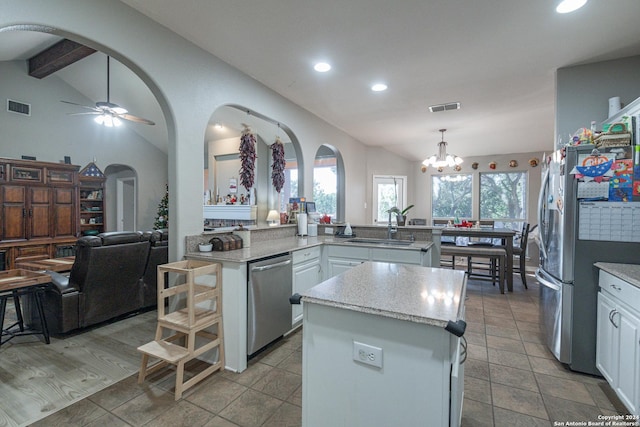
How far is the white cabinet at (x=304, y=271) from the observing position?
294 cm

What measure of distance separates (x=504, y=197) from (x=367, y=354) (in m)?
7.01

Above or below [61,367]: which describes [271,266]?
above

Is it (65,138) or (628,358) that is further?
(65,138)

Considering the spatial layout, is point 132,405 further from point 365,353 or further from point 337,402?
point 365,353

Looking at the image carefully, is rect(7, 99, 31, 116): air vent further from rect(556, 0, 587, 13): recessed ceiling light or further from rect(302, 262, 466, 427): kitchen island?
rect(556, 0, 587, 13): recessed ceiling light

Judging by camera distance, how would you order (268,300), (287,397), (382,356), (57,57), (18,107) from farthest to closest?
1. (18,107)
2. (57,57)
3. (268,300)
4. (287,397)
5. (382,356)

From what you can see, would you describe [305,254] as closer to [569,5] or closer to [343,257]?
[343,257]

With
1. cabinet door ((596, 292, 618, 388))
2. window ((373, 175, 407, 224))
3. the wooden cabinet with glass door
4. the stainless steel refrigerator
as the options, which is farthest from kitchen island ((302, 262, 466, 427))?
the wooden cabinet with glass door

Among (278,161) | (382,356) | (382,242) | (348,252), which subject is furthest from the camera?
(278,161)

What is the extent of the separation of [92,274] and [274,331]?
1.99 m

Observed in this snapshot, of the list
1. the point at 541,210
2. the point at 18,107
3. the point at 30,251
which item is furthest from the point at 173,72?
the point at 18,107

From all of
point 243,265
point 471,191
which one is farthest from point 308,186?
point 471,191

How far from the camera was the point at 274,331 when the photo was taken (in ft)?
8.62

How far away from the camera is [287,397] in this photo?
1979 millimetres
